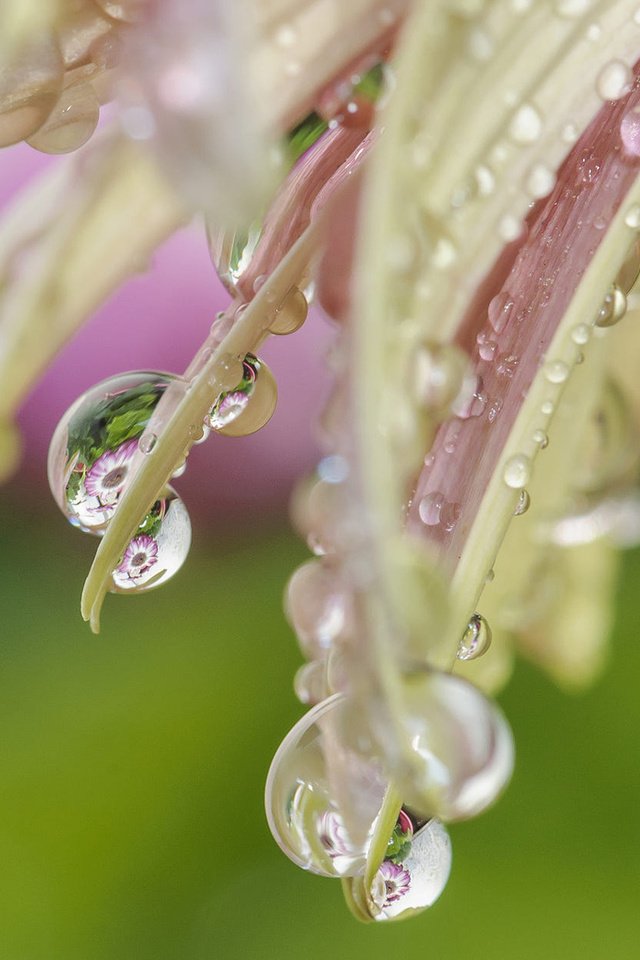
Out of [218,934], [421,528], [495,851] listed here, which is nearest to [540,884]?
[495,851]

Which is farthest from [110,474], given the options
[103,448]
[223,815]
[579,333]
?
[223,815]

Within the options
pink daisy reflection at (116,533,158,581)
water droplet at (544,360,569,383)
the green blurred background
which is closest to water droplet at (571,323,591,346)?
water droplet at (544,360,569,383)

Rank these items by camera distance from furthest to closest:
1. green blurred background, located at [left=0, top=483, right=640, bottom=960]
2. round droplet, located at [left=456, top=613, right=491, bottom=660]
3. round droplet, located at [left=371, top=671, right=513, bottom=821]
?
green blurred background, located at [left=0, top=483, right=640, bottom=960] < round droplet, located at [left=456, top=613, right=491, bottom=660] < round droplet, located at [left=371, top=671, right=513, bottom=821]

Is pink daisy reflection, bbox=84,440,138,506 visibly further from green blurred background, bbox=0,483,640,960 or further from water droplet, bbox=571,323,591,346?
green blurred background, bbox=0,483,640,960

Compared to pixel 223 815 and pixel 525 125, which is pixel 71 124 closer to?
pixel 525 125

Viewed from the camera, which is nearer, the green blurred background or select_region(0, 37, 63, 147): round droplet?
select_region(0, 37, 63, 147): round droplet

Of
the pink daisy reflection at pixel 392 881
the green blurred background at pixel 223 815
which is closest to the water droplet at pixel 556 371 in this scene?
the pink daisy reflection at pixel 392 881

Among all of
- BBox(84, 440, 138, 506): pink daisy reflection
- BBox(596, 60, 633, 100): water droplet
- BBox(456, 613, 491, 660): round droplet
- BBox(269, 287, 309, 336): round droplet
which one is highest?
BBox(596, 60, 633, 100): water droplet
